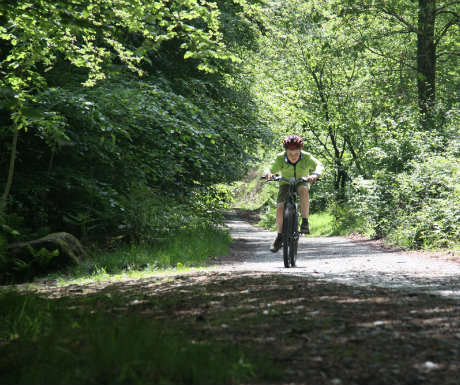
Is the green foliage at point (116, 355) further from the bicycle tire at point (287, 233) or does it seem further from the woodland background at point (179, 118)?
the bicycle tire at point (287, 233)

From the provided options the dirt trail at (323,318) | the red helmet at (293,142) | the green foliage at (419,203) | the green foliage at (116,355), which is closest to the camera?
the green foliage at (116,355)

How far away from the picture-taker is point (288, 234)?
9.21m

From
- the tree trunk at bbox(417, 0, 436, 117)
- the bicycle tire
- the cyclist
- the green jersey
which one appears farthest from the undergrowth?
the tree trunk at bbox(417, 0, 436, 117)

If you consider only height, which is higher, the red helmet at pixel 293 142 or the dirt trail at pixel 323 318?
the red helmet at pixel 293 142

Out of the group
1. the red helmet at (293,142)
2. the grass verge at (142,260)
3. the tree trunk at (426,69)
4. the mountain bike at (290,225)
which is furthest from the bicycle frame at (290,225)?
the tree trunk at (426,69)

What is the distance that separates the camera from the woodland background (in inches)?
337

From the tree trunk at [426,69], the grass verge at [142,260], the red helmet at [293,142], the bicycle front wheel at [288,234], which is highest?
the tree trunk at [426,69]

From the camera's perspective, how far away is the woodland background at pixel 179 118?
28.1 ft

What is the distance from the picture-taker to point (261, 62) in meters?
22.4

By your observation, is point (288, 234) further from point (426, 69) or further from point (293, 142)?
point (426, 69)

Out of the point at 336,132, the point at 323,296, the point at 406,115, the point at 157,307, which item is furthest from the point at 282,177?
the point at 336,132

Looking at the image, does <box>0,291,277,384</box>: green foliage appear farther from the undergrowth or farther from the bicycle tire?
the bicycle tire

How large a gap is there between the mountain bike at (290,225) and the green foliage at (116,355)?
525 cm

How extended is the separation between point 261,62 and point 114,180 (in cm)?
1181
